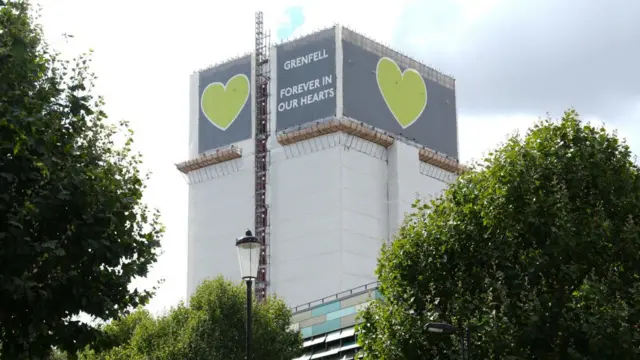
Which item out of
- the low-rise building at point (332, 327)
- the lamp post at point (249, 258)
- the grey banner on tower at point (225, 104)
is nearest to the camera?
the lamp post at point (249, 258)

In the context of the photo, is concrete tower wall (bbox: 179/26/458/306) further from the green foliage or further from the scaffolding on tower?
the green foliage

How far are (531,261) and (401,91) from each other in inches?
3707

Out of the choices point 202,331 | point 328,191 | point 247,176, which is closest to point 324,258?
point 328,191

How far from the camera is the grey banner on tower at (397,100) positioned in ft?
406

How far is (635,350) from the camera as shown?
3334 centimetres

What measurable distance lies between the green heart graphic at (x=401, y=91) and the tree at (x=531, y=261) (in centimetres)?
8814

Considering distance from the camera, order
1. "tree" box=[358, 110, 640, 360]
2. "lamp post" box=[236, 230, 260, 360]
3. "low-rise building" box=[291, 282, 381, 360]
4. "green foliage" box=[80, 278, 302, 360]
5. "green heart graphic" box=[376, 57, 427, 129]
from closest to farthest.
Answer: "lamp post" box=[236, 230, 260, 360]
"tree" box=[358, 110, 640, 360]
"green foliage" box=[80, 278, 302, 360]
"low-rise building" box=[291, 282, 381, 360]
"green heart graphic" box=[376, 57, 427, 129]

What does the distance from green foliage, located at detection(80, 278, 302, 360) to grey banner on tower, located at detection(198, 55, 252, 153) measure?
67.2m

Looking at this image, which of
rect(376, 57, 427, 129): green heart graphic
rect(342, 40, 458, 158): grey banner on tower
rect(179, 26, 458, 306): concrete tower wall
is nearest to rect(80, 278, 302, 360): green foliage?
rect(179, 26, 458, 306): concrete tower wall

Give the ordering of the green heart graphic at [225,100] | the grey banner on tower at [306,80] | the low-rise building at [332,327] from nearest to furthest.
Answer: the low-rise building at [332,327]
the grey banner on tower at [306,80]
the green heart graphic at [225,100]

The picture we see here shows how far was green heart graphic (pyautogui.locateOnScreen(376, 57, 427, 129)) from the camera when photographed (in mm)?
126938

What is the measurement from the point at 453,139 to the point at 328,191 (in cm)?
2305

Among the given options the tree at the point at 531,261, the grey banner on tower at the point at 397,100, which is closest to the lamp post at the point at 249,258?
the tree at the point at 531,261

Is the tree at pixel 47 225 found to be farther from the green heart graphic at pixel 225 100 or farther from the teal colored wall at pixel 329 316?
the green heart graphic at pixel 225 100
